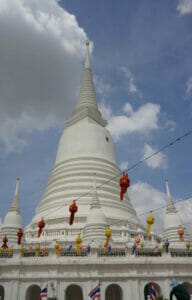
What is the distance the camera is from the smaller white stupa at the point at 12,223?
3597 cm

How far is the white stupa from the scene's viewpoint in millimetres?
37562

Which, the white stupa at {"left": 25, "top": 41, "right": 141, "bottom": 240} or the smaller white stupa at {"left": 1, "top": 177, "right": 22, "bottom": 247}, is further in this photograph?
the white stupa at {"left": 25, "top": 41, "right": 141, "bottom": 240}

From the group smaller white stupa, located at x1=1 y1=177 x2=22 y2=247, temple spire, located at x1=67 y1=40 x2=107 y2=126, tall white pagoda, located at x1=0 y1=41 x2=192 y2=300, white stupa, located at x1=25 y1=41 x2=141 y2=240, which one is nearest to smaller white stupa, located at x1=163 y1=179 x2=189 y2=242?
tall white pagoda, located at x1=0 y1=41 x2=192 y2=300

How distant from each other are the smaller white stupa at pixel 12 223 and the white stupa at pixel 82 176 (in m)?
1.77

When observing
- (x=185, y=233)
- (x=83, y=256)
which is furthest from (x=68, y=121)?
(x=83, y=256)

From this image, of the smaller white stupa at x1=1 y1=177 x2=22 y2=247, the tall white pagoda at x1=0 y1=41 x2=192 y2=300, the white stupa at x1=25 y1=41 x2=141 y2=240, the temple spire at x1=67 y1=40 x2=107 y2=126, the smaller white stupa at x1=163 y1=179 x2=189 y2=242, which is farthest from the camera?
the temple spire at x1=67 y1=40 x2=107 y2=126

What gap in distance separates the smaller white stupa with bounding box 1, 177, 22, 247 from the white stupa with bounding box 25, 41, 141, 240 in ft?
5.80

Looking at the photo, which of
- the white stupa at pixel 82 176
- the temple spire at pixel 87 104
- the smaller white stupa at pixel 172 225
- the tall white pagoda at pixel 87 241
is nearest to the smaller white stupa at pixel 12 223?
the tall white pagoda at pixel 87 241

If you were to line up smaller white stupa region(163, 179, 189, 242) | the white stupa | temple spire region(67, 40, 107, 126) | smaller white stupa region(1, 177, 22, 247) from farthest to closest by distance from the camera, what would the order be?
1. temple spire region(67, 40, 107, 126)
2. smaller white stupa region(163, 179, 189, 242)
3. the white stupa
4. smaller white stupa region(1, 177, 22, 247)

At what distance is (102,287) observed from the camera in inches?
974

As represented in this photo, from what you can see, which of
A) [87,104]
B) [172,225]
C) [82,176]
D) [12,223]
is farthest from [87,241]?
[87,104]

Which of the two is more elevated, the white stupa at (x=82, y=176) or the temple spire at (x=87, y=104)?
the temple spire at (x=87, y=104)

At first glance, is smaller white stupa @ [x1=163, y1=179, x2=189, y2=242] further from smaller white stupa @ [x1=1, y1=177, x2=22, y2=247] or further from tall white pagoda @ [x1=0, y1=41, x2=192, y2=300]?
smaller white stupa @ [x1=1, y1=177, x2=22, y2=247]

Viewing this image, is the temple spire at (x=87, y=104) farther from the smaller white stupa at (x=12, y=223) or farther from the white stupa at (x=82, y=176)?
the smaller white stupa at (x=12, y=223)
